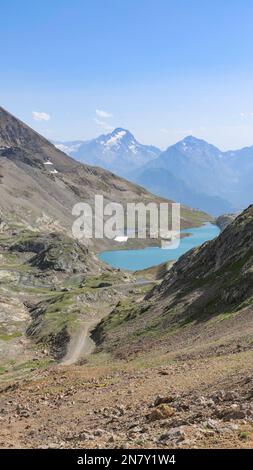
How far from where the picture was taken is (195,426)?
2227cm

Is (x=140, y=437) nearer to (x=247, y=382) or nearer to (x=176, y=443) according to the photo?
(x=176, y=443)

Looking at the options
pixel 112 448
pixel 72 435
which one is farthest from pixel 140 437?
pixel 72 435

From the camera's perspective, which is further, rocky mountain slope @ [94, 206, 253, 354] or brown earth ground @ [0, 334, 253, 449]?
rocky mountain slope @ [94, 206, 253, 354]

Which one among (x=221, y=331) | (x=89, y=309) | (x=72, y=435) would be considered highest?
(x=89, y=309)

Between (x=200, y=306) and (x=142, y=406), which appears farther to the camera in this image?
(x=200, y=306)

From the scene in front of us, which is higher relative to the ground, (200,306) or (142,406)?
(200,306)

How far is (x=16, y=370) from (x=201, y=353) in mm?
38639

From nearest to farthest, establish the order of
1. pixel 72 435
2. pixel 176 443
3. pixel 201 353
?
1. pixel 176 443
2. pixel 72 435
3. pixel 201 353

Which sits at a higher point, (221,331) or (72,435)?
(221,331)

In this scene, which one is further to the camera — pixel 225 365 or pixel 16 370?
pixel 16 370

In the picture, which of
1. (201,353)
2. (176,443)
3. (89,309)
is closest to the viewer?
(176,443)

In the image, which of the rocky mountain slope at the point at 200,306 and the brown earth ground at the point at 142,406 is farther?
the rocky mountain slope at the point at 200,306

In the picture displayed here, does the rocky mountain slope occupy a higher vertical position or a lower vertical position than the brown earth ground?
higher

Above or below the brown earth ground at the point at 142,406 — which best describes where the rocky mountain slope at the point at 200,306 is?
above
